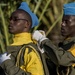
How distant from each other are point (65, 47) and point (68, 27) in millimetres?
175

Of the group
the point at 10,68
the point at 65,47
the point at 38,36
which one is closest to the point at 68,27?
the point at 65,47

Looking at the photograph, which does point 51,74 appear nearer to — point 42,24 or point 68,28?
point 68,28

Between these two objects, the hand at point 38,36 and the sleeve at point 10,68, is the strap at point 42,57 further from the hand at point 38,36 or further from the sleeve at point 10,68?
the sleeve at point 10,68

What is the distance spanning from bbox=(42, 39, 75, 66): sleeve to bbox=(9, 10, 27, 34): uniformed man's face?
1.03ft

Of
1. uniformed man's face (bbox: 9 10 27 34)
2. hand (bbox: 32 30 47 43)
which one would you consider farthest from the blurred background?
hand (bbox: 32 30 47 43)

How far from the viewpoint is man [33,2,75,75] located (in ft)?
13.0

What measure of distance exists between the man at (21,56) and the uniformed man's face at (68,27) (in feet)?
0.99

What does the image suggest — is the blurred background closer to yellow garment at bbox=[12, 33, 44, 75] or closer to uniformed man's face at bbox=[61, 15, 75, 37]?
uniformed man's face at bbox=[61, 15, 75, 37]

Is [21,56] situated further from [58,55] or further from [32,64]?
[58,55]

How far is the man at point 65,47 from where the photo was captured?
3.97 metres

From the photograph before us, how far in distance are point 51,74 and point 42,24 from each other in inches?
128

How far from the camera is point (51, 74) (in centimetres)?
427

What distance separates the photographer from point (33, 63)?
3.96 metres

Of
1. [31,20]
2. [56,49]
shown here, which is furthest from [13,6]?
[56,49]
